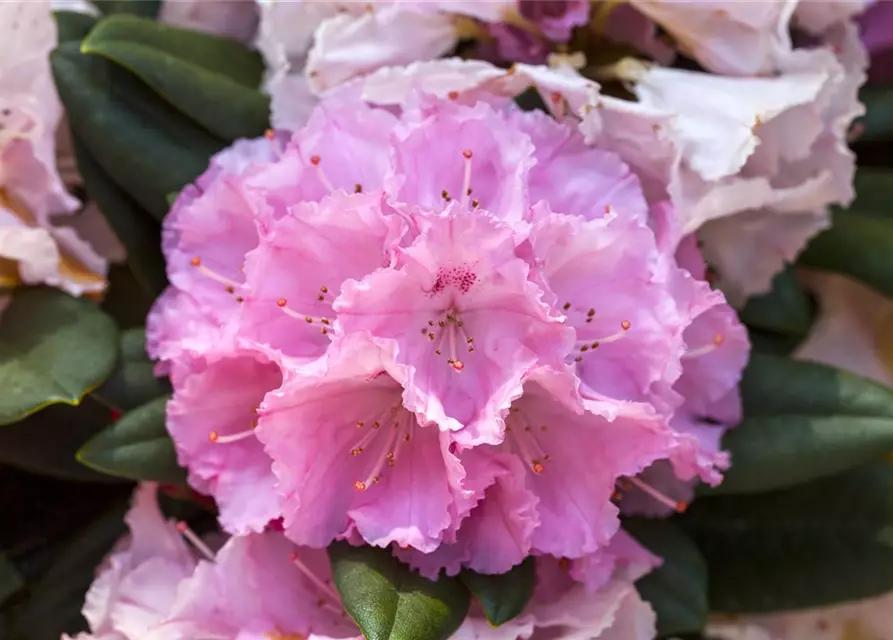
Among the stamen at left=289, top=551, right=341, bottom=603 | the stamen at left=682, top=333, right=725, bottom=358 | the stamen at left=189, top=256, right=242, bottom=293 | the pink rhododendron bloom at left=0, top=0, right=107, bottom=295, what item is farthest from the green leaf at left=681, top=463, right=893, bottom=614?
the pink rhododendron bloom at left=0, top=0, right=107, bottom=295

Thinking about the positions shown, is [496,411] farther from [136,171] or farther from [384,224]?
[136,171]

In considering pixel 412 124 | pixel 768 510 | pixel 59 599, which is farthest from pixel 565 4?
pixel 59 599

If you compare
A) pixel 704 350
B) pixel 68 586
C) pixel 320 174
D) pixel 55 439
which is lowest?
pixel 68 586

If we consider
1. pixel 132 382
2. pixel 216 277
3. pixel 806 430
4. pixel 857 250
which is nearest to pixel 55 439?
pixel 132 382

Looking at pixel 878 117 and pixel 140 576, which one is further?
pixel 878 117

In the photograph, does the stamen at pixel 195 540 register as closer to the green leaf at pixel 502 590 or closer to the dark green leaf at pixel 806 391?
the green leaf at pixel 502 590

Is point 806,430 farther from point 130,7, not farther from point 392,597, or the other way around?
point 130,7

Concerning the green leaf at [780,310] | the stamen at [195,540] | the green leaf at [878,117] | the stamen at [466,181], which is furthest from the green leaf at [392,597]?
the green leaf at [878,117]

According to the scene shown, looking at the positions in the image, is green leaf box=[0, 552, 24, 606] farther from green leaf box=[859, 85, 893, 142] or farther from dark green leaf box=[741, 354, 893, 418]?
green leaf box=[859, 85, 893, 142]
